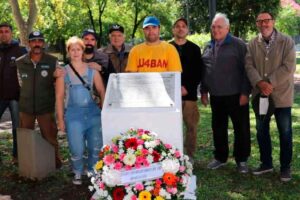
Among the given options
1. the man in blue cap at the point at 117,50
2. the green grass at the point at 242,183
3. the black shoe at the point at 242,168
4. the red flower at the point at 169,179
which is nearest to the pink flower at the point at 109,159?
the red flower at the point at 169,179

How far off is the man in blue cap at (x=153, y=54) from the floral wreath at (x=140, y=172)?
4.04 feet

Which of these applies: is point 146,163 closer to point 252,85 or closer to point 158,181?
point 158,181

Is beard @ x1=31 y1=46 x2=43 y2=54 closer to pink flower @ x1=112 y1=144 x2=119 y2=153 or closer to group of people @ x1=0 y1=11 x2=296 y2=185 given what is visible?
group of people @ x1=0 y1=11 x2=296 y2=185

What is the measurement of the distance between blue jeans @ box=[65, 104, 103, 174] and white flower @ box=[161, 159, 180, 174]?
1378 mm

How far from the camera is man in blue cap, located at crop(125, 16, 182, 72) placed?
5.23m

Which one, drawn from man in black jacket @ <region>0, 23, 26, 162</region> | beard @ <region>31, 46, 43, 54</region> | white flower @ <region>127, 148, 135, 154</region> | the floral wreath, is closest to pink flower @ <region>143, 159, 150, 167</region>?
the floral wreath

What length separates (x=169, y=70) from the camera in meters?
5.27

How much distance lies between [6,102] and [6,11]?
26.5 metres

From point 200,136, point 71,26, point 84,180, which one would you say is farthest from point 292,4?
point 84,180

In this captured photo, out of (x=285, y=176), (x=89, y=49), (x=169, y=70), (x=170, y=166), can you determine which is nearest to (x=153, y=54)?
(x=169, y=70)

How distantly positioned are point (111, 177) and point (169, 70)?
1693mm

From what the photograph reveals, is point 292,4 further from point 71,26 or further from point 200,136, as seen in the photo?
point 200,136

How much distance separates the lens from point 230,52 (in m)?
5.50

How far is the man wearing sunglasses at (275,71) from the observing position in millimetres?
5129
